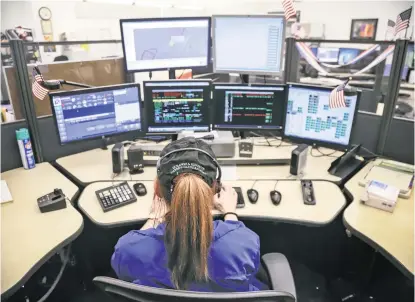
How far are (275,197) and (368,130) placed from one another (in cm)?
86

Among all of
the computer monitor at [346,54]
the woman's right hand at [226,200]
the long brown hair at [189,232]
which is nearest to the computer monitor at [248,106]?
the woman's right hand at [226,200]

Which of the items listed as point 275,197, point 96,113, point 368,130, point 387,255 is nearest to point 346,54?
point 368,130

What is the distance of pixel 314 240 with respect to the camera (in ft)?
7.16

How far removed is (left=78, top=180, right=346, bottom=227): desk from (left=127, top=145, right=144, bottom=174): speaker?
185 mm

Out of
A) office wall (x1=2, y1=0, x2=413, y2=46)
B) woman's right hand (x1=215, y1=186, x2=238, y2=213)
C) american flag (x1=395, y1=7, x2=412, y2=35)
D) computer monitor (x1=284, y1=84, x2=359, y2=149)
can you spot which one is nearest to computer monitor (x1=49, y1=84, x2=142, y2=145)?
woman's right hand (x1=215, y1=186, x2=238, y2=213)

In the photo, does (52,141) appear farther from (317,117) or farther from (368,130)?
(368,130)

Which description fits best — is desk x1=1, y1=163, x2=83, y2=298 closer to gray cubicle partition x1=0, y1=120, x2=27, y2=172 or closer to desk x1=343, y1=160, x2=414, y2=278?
gray cubicle partition x1=0, y1=120, x2=27, y2=172

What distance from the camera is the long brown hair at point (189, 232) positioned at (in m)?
0.91

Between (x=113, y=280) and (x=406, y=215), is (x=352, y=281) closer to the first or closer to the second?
(x=406, y=215)

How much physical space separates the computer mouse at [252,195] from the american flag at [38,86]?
120 cm

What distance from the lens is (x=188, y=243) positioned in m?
0.93

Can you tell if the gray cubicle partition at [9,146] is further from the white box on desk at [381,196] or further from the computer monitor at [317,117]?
the white box on desk at [381,196]

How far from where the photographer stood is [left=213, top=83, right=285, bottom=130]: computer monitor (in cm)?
199

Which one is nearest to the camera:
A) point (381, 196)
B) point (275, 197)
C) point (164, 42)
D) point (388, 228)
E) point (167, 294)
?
point (167, 294)
